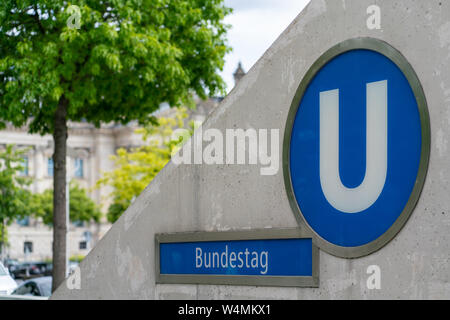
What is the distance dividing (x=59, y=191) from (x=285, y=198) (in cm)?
1070

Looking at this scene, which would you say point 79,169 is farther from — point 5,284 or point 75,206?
point 5,284

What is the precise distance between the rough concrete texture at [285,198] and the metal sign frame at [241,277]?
43 millimetres

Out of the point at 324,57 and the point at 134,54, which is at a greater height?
the point at 134,54

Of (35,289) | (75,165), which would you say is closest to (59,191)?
(35,289)

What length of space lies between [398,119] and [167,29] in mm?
10744

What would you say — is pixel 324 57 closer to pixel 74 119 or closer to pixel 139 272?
pixel 139 272

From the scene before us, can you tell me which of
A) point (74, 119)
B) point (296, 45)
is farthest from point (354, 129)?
point (74, 119)

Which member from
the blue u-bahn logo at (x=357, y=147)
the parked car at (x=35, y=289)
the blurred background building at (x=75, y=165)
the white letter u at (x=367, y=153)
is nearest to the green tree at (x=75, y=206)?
the blurred background building at (x=75, y=165)

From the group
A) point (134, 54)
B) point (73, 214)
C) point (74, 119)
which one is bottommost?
point (73, 214)

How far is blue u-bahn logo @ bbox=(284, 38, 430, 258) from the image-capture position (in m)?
3.72

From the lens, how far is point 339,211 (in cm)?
404

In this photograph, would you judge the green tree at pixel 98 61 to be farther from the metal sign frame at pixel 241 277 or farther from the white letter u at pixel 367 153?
the white letter u at pixel 367 153

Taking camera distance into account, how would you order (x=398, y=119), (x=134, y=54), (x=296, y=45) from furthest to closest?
(x=134, y=54), (x=296, y=45), (x=398, y=119)

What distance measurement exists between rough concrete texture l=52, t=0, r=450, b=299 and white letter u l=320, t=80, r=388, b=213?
27 cm
